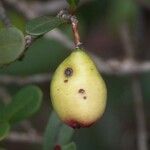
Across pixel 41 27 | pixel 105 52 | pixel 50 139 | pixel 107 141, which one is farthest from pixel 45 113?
pixel 41 27

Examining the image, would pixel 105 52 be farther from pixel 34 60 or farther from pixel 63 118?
pixel 63 118

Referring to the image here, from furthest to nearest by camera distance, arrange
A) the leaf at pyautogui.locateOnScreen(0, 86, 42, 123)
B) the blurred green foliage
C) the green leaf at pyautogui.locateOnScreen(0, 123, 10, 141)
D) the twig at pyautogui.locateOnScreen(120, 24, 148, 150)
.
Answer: the blurred green foliage
the twig at pyautogui.locateOnScreen(120, 24, 148, 150)
the leaf at pyautogui.locateOnScreen(0, 86, 42, 123)
the green leaf at pyautogui.locateOnScreen(0, 123, 10, 141)

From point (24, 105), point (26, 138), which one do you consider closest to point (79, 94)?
point (24, 105)

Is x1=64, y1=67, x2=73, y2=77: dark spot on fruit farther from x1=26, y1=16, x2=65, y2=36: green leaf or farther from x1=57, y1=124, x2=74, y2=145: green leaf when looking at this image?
x1=57, y1=124, x2=74, y2=145: green leaf

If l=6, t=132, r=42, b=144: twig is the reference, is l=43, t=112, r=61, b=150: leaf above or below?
below

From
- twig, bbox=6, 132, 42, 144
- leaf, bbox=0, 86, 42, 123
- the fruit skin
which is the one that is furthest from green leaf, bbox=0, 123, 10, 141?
twig, bbox=6, 132, 42, 144

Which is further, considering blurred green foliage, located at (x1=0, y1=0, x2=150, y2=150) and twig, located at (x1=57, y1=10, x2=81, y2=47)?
blurred green foliage, located at (x1=0, y1=0, x2=150, y2=150)

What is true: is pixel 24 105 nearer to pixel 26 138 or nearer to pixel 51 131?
pixel 51 131
